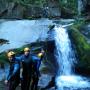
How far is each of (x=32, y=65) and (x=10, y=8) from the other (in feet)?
50.2

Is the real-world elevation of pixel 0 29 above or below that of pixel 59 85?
above

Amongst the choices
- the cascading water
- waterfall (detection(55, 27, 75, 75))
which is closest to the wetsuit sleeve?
the cascading water

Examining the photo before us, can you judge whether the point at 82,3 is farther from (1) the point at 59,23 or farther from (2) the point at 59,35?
(2) the point at 59,35

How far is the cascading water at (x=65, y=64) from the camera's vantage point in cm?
1545

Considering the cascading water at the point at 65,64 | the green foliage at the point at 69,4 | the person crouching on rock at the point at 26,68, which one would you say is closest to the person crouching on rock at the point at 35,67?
the person crouching on rock at the point at 26,68

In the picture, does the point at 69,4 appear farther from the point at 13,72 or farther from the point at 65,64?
the point at 13,72

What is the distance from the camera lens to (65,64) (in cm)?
1775

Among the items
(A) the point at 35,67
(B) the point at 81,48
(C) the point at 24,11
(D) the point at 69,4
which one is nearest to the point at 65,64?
(B) the point at 81,48

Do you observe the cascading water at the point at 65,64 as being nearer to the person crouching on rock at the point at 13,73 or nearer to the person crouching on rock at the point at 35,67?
the person crouching on rock at the point at 35,67

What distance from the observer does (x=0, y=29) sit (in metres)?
20.9

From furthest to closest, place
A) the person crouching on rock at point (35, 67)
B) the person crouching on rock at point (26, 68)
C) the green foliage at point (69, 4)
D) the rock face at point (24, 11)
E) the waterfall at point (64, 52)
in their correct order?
the green foliage at point (69, 4)
the rock face at point (24, 11)
the waterfall at point (64, 52)
the person crouching on rock at point (35, 67)
the person crouching on rock at point (26, 68)

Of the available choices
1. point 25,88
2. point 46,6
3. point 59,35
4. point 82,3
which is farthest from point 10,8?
point 25,88

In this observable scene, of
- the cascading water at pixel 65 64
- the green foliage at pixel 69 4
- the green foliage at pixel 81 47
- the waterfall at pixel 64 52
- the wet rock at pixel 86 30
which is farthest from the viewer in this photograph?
the green foliage at pixel 69 4

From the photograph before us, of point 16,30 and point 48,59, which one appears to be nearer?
point 48,59
